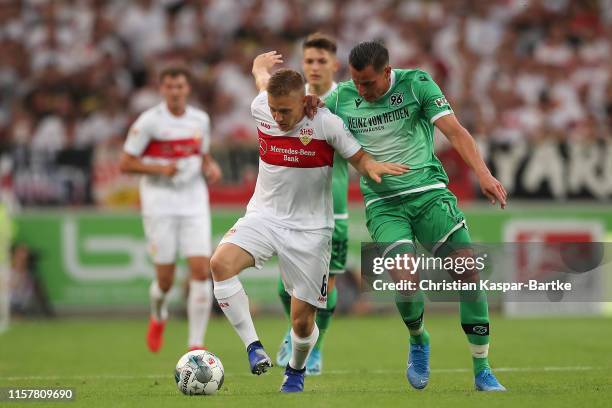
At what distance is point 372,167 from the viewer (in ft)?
26.6

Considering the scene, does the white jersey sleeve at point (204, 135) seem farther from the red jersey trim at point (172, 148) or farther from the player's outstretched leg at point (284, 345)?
the player's outstretched leg at point (284, 345)

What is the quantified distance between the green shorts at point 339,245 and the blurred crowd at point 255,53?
937cm

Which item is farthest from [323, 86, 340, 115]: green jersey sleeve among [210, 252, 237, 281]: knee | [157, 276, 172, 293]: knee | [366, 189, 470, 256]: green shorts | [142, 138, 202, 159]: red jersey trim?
[157, 276, 172, 293]: knee

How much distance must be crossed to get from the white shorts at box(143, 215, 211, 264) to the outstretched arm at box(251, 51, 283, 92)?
366 centimetres

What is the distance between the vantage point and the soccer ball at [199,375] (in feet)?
27.4

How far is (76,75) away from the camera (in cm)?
2162

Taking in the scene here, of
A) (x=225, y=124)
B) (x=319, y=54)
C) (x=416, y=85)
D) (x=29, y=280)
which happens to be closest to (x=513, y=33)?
(x=225, y=124)

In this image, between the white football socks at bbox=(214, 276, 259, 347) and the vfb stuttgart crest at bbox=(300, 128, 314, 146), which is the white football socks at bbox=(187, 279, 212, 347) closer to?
the white football socks at bbox=(214, 276, 259, 347)

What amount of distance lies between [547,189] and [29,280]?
8.60m

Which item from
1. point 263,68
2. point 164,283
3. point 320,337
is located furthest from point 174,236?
point 263,68

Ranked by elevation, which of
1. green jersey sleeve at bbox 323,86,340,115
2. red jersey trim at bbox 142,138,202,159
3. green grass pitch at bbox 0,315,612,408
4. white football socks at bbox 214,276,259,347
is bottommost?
green grass pitch at bbox 0,315,612,408

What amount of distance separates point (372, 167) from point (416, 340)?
1.58m

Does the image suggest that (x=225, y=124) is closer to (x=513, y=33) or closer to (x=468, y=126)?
(x=468, y=126)

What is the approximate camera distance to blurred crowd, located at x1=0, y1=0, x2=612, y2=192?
20875 mm
